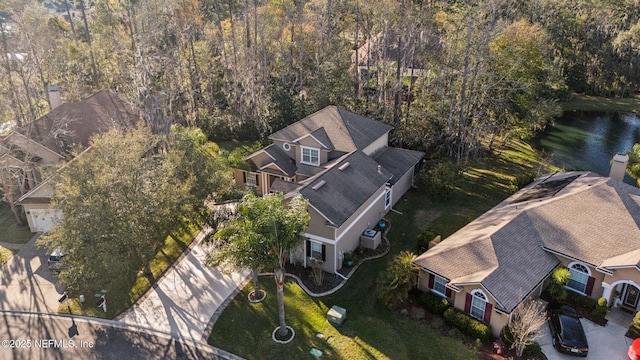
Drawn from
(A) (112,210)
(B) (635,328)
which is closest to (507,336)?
(B) (635,328)

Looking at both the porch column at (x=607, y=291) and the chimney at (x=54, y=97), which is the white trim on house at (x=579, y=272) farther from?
the chimney at (x=54, y=97)

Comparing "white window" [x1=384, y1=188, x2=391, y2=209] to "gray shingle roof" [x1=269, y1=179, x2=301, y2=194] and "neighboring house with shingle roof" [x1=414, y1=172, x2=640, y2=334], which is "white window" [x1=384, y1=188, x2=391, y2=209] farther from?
"neighboring house with shingle roof" [x1=414, y1=172, x2=640, y2=334]

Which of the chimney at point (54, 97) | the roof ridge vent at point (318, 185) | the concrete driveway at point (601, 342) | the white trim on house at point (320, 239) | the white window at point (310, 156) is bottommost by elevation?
the concrete driveway at point (601, 342)

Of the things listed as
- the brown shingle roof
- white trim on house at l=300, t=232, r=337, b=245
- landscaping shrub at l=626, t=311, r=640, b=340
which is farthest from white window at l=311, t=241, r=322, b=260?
the brown shingle roof

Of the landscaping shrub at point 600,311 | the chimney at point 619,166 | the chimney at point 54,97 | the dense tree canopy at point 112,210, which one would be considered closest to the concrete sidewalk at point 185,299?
the dense tree canopy at point 112,210

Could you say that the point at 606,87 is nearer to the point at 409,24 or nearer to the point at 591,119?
the point at 591,119

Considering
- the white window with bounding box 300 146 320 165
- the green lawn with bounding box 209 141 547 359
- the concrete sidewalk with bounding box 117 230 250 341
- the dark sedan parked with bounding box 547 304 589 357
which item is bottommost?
the concrete sidewalk with bounding box 117 230 250 341
